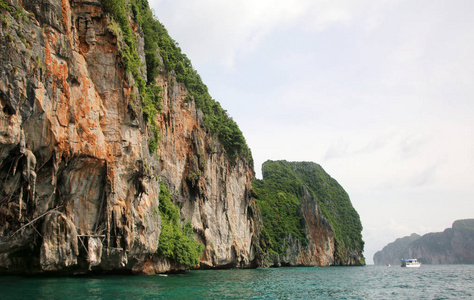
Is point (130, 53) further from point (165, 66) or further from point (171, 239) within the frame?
point (171, 239)

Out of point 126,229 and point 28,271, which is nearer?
point 28,271

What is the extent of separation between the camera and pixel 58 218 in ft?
63.7

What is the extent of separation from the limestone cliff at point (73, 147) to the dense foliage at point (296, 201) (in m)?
42.0

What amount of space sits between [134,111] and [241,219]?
33690 millimetres

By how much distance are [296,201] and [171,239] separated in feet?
218

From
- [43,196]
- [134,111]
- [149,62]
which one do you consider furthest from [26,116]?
[149,62]

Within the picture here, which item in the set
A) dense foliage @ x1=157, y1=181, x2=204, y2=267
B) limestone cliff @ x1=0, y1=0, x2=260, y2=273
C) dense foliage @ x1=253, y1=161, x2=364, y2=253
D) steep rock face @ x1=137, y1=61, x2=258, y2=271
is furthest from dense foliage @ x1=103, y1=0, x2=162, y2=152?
dense foliage @ x1=253, y1=161, x2=364, y2=253

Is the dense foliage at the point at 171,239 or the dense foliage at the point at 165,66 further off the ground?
the dense foliage at the point at 165,66

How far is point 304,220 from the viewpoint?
86500 mm

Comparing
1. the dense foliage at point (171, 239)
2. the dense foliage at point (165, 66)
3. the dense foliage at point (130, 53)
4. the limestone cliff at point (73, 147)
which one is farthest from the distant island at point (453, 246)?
the dense foliage at point (130, 53)

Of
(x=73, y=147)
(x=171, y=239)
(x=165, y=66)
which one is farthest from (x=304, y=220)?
(x=73, y=147)

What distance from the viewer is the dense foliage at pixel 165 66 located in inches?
1023

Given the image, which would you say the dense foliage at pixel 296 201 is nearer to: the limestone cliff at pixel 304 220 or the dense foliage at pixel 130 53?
the limestone cliff at pixel 304 220

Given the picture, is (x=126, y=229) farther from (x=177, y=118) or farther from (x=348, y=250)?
(x=348, y=250)
